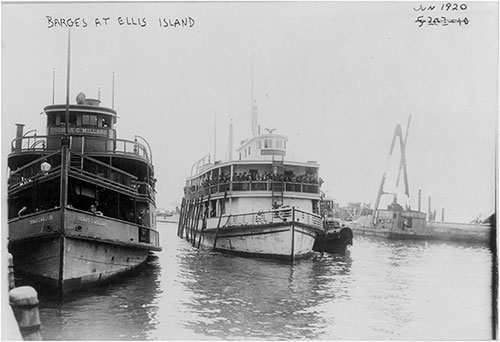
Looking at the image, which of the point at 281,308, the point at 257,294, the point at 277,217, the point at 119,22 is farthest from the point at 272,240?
the point at 119,22

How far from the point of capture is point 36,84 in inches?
384

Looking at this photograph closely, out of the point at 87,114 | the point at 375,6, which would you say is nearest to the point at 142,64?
the point at 87,114

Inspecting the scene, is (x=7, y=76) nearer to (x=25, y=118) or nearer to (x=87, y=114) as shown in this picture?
(x=25, y=118)

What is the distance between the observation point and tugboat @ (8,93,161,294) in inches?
386

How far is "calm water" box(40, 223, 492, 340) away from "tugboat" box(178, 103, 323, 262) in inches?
128

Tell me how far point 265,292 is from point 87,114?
22.1 feet

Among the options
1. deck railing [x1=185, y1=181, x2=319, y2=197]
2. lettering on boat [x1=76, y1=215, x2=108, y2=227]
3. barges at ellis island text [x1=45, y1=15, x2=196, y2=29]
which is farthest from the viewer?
deck railing [x1=185, y1=181, x2=319, y2=197]

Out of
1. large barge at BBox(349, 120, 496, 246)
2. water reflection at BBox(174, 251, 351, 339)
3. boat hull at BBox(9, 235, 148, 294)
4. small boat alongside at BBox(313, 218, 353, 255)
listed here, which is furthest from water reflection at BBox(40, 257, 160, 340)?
small boat alongside at BBox(313, 218, 353, 255)

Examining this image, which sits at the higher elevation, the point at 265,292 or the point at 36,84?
the point at 36,84

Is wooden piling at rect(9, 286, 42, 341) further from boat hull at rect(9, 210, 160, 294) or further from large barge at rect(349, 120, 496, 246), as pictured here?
large barge at rect(349, 120, 496, 246)

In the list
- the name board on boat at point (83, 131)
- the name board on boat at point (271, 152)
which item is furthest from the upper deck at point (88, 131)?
the name board on boat at point (271, 152)

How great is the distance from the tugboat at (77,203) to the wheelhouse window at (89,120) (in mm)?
26

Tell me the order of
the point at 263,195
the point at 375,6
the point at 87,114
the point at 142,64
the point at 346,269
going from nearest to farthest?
the point at 375,6
the point at 142,64
the point at 87,114
the point at 346,269
the point at 263,195

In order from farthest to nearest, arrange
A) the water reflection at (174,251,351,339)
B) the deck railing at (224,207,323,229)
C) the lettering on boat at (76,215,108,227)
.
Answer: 1. the deck railing at (224,207,323,229)
2. the lettering on boat at (76,215,108,227)
3. the water reflection at (174,251,351,339)
